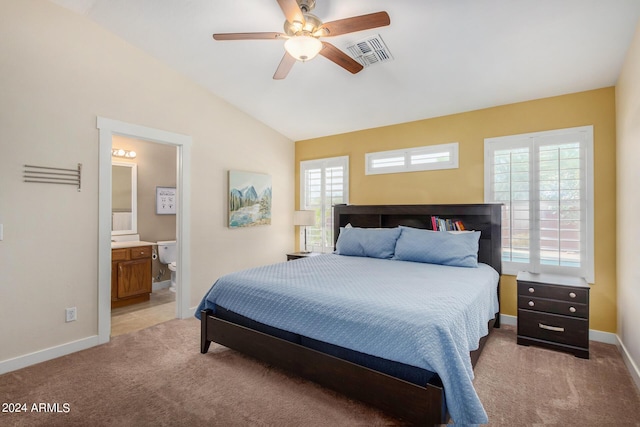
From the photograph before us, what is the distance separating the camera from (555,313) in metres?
2.83

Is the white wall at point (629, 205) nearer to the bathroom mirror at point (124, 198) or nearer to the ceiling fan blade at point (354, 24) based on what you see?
the ceiling fan blade at point (354, 24)

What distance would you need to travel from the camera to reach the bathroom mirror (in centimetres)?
469

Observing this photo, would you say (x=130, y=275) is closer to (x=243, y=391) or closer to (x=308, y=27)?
(x=243, y=391)

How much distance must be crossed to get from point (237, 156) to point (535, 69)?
3.43 meters

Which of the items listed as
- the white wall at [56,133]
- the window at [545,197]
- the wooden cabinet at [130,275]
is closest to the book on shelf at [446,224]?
the window at [545,197]

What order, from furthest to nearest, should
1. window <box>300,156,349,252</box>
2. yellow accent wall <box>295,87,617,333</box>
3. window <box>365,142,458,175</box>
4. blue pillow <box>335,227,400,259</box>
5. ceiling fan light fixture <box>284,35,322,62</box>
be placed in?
window <box>300,156,349,252</box> < window <box>365,142,458,175</box> < blue pillow <box>335,227,400,259</box> < yellow accent wall <box>295,87,617,333</box> < ceiling fan light fixture <box>284,35,322,62</box>

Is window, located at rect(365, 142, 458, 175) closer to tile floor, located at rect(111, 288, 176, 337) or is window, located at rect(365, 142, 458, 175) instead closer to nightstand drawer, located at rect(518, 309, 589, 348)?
nightstand drawer, located at rect(518, 309, 589, 348)

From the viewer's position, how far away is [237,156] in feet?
14.2

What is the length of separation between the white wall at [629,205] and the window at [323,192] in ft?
9.65

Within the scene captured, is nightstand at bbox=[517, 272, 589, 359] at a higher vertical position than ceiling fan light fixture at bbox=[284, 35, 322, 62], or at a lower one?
lower

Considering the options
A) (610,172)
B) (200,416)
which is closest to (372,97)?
(610,172)

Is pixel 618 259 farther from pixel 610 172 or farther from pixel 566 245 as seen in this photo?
pixel 610 172

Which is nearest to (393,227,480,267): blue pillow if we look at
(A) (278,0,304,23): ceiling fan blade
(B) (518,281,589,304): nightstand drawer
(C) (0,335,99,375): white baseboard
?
(B) (518,281,589,304): nightstand drawer

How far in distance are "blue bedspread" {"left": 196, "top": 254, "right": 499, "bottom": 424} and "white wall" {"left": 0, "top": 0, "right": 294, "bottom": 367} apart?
1.28 meters
